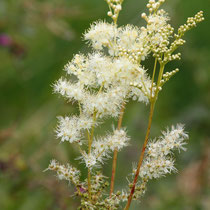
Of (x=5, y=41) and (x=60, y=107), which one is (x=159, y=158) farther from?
(x=5, y=41)

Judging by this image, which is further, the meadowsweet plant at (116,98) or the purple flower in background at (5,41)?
the purple flower in background at (5,41)

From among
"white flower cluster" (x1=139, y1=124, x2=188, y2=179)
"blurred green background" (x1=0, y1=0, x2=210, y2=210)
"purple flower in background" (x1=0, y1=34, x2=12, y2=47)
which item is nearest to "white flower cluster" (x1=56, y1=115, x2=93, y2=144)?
"white flower cluster" (x1=139, y1=124, x2=188, y2=179)

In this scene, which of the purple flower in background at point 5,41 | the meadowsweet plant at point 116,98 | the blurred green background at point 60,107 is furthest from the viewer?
the purple flower in background at point 5,41

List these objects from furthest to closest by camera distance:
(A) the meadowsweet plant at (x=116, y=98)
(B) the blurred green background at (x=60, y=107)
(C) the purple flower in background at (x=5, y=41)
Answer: (C) the purple flower in background at (x=5, y=41)
(B) the blurred green background at (x=60, y=107)
(A) the meadowsweet plant at (x=116, y=98)

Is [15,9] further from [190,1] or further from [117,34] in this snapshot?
[117,34]

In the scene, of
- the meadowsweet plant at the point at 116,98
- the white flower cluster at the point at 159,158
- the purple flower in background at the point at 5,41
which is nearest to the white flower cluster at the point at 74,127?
the meadowsweet plant at the point at 116,98

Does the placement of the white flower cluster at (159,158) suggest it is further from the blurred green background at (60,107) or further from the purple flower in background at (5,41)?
the purple flower in background at (5,41)

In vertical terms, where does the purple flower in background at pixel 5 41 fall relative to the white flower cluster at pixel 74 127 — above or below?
above

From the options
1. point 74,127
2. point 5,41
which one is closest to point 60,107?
point 5,41

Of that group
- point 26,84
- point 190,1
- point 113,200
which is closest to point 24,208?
point 26,84
